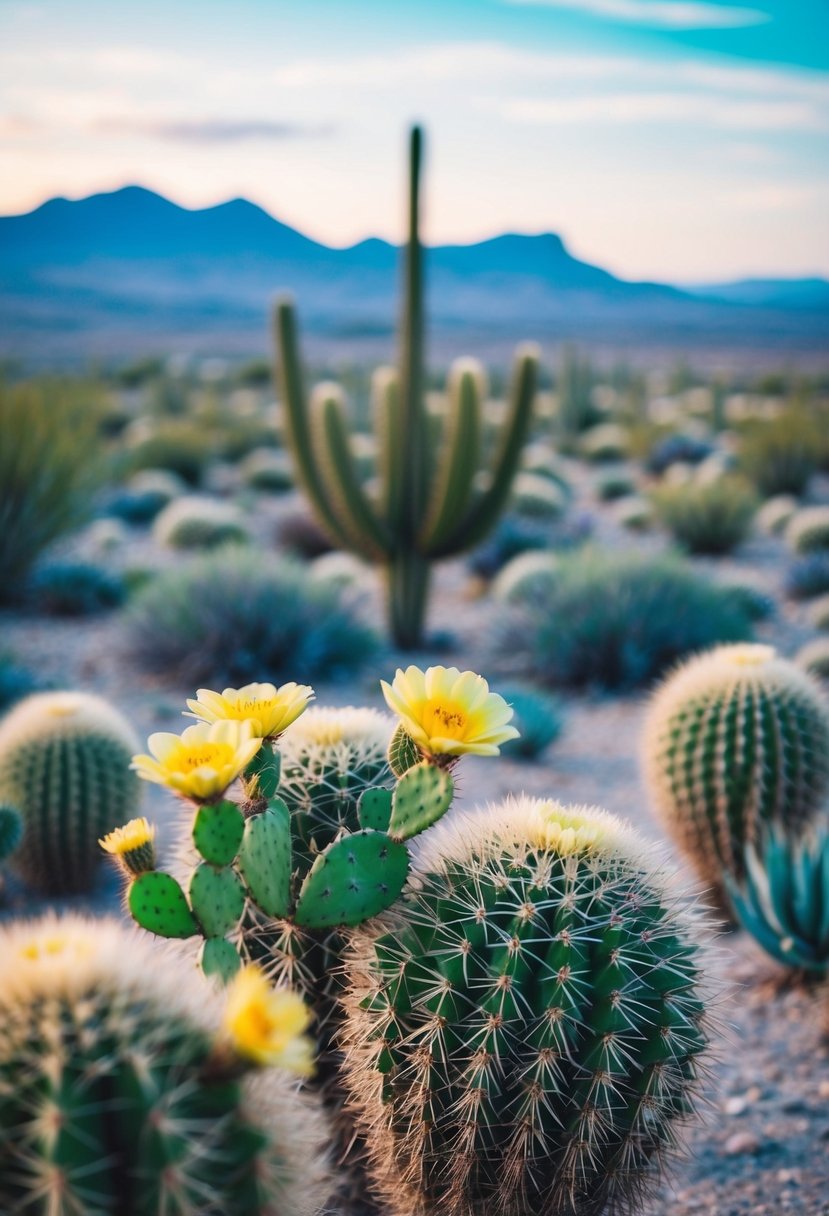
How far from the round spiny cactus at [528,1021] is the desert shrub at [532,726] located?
14.9 ft

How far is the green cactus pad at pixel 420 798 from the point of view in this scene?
1919mm

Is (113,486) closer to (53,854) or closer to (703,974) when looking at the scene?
(53,854)

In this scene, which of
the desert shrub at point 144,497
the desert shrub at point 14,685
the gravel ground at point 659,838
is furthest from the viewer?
the desert shrub at point 144,497

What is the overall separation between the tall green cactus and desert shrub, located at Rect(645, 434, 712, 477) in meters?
10.9

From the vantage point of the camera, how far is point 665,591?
895cm

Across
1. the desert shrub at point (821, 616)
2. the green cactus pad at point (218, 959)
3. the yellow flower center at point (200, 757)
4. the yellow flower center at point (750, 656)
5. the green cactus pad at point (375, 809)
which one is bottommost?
the desert shrub at point (821, 616)

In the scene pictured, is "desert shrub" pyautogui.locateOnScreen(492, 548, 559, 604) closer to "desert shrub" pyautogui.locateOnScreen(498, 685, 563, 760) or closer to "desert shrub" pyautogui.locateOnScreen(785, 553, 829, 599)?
"desert shrub" pyautogui.locateOnScreen(785, 553, 829, 599)

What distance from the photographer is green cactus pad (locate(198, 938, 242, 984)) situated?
6.23ft

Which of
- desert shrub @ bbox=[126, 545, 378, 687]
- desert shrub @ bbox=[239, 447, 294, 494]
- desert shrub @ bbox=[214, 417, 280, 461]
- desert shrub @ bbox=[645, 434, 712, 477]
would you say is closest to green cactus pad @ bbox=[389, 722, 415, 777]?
desert shrub @ bbox=[126, 545, 378, 687]

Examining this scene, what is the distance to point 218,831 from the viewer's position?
1.80 meters

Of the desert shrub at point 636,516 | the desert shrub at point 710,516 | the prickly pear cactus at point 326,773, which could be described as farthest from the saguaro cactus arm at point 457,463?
the prickly pear cactus at point 326,773

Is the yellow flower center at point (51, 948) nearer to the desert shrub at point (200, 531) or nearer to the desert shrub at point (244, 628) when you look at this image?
the desert shrub at point (244, 628)

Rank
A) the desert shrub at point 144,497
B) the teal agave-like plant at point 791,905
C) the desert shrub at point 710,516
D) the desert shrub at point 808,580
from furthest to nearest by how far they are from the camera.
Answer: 1. the desert shrub at point 144,497
2. the desert shrub at point 710,516
3. the desert shrub at point 808,580
4. the teal agave-like plant at point 791,905

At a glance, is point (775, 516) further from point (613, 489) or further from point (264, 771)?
point (264, 771)
